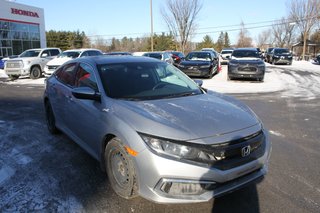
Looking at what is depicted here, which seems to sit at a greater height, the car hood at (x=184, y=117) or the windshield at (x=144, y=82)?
the windshield at (x=144, y=82)

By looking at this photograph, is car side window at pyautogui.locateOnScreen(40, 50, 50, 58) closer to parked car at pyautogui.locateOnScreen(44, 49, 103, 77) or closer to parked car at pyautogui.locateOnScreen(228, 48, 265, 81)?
parked car at pyautogui.locateOnScreen(44, 49, 103, 77)

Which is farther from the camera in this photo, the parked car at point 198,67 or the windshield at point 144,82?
the parked car at point 198,67

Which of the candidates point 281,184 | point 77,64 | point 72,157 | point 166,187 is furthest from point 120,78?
point 281,184

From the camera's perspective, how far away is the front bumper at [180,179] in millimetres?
2594

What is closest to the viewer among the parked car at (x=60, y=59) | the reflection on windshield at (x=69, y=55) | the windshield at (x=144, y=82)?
the windshield at (x=144, y=82)

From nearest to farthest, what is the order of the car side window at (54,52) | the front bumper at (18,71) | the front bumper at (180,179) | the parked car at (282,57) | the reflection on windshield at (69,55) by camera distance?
the front bumper at (180,179) → the front bumper at (18,71) → the reflection on windshield at (69,55) → the car side window at (54,52) → the parked car at (282,57)

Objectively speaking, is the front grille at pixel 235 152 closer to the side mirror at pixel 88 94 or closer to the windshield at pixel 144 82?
the windshield at pixel 144 82

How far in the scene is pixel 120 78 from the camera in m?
3.89

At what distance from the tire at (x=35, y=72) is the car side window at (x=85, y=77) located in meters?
14.2

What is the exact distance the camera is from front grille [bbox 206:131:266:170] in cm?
266

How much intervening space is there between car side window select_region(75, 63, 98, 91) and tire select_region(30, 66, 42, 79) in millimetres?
14218

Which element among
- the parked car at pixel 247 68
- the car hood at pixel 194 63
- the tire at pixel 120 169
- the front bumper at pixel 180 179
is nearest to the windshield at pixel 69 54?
the car hood at pixel 194 63

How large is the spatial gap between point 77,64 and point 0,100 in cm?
656

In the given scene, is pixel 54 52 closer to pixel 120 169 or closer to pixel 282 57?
pixel 120 169
